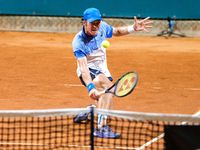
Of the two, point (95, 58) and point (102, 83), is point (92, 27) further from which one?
point (102, 83)

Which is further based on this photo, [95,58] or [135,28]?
[135,28]

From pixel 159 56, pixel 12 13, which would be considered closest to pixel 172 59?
pixel 159 56

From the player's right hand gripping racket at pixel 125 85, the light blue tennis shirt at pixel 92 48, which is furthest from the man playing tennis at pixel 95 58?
the player's right hand gripping racket at pixel 125 85

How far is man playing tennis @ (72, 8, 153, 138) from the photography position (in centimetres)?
578

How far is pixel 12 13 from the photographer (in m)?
19.6

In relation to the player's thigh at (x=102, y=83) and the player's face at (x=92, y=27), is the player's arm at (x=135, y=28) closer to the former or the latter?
the player's face at (x=92, y=27)

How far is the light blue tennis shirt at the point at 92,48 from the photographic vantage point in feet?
19.7

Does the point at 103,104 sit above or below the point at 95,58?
below

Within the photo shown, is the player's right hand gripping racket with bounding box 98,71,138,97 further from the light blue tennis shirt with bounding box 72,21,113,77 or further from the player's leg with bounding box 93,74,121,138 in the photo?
the light blue tennis shirt with bounding box 72,21,113,77

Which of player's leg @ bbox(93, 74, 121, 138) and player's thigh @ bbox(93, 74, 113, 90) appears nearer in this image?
player's leg @ bbox(93, 74, 121, 138)

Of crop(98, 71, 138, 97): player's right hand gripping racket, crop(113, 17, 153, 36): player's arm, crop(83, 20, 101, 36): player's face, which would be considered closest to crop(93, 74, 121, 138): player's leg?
crop(98, 71, 138, 97): player's right hand gripping racket

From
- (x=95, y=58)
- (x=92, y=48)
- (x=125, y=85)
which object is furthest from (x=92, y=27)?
(x=125, y=85)

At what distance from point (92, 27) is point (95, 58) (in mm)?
602

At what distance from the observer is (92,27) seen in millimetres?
5883
